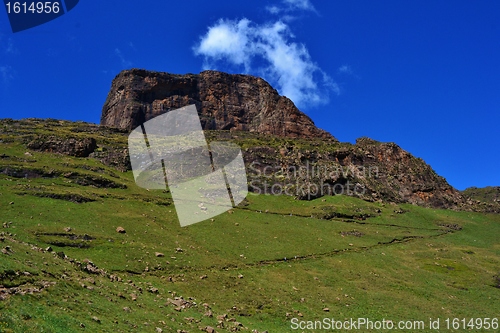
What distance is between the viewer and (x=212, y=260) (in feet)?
186

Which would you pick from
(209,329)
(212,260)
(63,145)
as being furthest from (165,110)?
(209,329)

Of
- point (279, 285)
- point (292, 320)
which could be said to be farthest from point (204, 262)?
point (292, 320)

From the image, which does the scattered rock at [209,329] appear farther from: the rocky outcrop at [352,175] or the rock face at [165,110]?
the rock face at [165,110]

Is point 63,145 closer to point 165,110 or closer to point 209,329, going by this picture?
point 165,110

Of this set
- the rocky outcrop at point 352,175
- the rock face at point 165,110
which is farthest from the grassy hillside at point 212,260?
the rock face at point 165,110

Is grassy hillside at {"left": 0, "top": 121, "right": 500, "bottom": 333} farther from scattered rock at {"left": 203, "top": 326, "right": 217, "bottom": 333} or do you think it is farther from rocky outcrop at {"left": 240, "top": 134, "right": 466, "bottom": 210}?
rocky outcrop at {"left": 240, "top": 134, "right": 466, "bottom": 210}

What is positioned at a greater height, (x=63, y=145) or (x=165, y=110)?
(x=165, y=110)

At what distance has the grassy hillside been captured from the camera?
2908 cm

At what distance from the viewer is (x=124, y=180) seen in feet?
326

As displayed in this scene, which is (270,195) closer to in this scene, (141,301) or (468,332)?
(468,332)

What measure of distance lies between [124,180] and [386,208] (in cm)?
7063

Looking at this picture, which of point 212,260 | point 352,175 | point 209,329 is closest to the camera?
point 209,329

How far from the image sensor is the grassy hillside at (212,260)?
95.4 feet

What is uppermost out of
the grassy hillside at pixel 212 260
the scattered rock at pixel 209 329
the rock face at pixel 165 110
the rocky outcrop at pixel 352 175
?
the rock face at pixel 165 110
